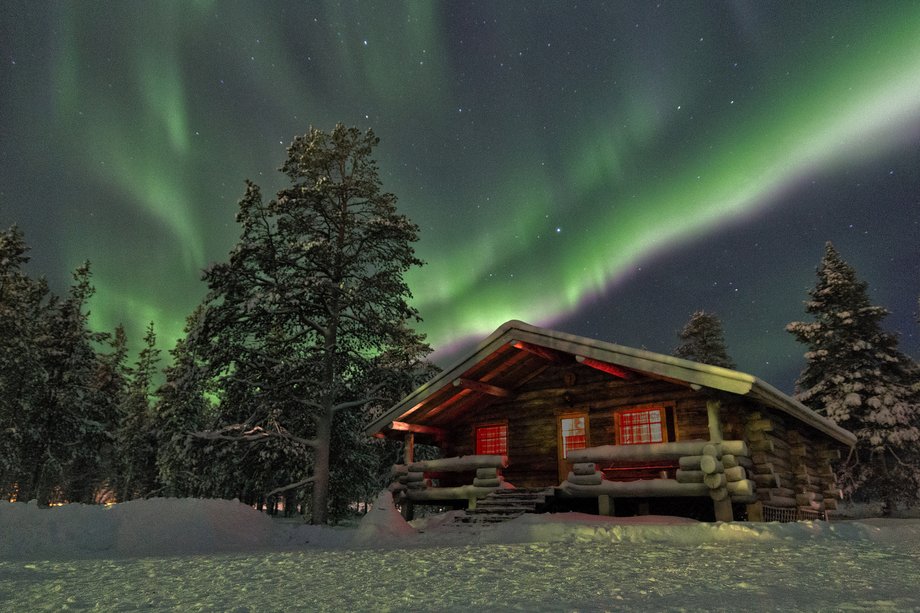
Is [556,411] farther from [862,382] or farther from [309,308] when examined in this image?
[862,382]

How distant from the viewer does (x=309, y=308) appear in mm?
19375

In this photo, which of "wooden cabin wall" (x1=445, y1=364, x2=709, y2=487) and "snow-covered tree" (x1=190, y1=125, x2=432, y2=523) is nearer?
"wooden cabin wall" (x1=445, y1=364, x2=709, y2=487)

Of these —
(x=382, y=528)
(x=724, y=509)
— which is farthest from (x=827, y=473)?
(x=382, y=528)

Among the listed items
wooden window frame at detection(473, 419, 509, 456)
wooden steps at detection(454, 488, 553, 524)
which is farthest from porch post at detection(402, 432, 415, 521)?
wooden steps at detection(454, 488, 553, 524)

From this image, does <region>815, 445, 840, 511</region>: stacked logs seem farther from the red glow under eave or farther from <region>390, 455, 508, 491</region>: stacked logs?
<region>390, 455, 508, 491</region>: stacked logs

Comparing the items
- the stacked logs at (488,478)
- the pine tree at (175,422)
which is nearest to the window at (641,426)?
the stacked logs at (488,478)

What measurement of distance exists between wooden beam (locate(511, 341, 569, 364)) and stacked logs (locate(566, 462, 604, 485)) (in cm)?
356

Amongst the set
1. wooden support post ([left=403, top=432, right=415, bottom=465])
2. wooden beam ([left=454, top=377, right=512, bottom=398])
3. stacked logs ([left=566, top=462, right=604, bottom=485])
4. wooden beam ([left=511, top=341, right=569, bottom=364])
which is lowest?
stacked logs ([left=566, top=462, right=604, bottom=485])

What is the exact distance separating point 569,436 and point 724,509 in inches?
211

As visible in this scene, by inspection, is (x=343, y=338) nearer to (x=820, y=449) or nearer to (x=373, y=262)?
(x=373, y=262)

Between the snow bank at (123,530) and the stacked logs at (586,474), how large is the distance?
22.9 feet

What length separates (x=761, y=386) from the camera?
11.3 m

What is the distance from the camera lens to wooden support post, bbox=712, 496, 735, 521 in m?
11.0

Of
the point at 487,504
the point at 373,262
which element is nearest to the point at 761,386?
the point at 487,504
